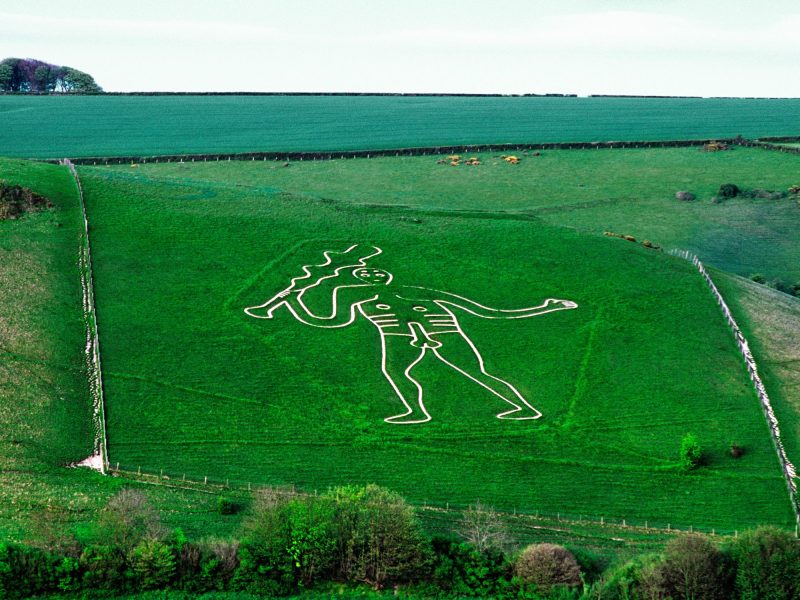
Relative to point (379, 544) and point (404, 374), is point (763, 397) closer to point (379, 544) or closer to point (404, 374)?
point (404, 374)

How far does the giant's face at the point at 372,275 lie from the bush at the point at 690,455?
100 feet

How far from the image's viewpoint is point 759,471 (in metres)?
54.7

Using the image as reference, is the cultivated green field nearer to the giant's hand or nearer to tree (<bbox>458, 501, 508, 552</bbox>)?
tree (<bbox>458, 501, 508, 552</bbox>)

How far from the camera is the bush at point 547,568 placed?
1647 inches

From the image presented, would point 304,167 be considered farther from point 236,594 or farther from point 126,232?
point 236,594

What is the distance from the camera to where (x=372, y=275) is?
258 feet

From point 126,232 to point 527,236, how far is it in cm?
3806

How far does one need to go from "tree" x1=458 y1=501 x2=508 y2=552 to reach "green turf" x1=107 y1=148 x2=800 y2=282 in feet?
171

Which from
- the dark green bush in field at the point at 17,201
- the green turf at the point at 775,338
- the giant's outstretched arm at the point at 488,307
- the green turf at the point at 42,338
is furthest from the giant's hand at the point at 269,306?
the green turf at the point at 775,338

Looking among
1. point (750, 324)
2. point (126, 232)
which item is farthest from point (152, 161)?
point (750, 324)

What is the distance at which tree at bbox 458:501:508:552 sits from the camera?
4390cm

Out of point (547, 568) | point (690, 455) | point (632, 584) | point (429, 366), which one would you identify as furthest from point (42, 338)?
point (690, 455)

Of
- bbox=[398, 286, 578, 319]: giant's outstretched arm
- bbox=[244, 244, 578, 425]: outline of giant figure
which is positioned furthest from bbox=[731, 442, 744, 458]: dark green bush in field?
bbox=[398, 286, 578, 319]: giant's outstretched arm

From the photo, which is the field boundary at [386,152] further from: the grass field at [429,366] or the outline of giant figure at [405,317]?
the outline of giant figure at [405,317]
